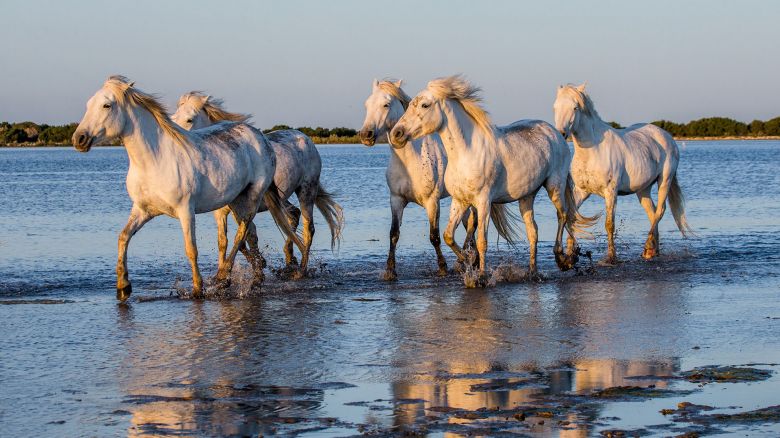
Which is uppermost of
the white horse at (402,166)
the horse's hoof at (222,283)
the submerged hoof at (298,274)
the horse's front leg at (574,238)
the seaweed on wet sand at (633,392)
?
the white horse at (402,166)

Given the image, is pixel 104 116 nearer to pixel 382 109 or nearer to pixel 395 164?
pixel 382 109

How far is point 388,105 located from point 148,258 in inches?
189

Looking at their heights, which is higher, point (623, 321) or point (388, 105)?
point (388, 105)

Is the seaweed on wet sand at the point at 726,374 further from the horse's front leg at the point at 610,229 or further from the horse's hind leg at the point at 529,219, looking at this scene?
the horse's front leg at the point at 610,229

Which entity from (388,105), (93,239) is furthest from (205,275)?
(93,239)

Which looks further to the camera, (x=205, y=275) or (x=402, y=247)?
(x=402, y=247)

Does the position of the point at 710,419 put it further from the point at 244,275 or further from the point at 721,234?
the point at 721,234

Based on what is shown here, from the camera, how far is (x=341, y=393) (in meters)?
6.50

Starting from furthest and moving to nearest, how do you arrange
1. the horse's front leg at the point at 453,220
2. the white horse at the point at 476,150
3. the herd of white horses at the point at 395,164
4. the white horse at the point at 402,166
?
the white horse at the point at 402,166, the horse's front leg at the point at 453,220, the white horse at the point at 476,150, the herd of white horses at the point at 395,164

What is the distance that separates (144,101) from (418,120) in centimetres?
281

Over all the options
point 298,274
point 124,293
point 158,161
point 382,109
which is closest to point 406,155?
point 382,109

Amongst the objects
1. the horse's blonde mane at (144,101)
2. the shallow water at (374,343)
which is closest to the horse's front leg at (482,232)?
the shallow water at (374,343)

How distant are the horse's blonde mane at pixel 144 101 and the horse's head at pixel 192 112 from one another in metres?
2.32

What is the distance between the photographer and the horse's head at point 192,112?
13.5m
